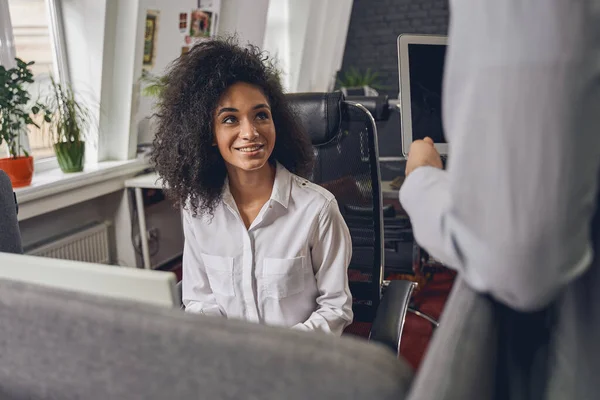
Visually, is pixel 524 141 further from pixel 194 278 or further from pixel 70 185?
pixel 70 185

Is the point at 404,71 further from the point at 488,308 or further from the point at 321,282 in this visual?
the point at 488,308

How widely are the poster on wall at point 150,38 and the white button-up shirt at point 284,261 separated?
1953mm

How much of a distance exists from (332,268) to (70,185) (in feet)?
5.76

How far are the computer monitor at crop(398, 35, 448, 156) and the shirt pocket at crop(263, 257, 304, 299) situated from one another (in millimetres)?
653

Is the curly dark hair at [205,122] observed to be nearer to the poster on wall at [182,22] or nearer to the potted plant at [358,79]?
the poster on wall at [182,22]

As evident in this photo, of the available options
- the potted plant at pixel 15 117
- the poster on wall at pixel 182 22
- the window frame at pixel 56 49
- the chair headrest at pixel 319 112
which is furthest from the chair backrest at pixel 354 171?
the poster on wall at pixel 182 22

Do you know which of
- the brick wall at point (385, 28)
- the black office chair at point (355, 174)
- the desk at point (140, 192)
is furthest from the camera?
the brick wall at point (385, 28)

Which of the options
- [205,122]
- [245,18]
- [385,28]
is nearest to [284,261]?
[205,122]

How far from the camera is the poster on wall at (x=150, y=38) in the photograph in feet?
9.53

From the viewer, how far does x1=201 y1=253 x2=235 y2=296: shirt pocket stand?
4.22 ft

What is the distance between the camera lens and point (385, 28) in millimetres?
6293

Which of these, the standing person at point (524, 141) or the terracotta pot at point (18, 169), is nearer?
the standing person at point (524, 141)

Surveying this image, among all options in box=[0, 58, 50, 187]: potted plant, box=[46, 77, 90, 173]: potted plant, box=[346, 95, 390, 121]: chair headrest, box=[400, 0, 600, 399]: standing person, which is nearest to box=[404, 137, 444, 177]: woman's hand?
box=[400, 0, 600, 399]: standing person

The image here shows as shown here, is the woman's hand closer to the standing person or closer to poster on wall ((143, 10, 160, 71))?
the standing person
